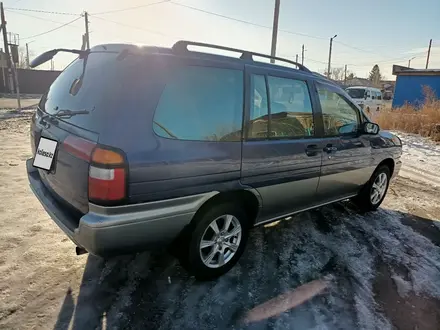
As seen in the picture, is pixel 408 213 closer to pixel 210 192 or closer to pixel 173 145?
pixel 210 192

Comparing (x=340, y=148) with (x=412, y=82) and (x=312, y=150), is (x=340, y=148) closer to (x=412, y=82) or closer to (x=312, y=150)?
(x=312, y=150)

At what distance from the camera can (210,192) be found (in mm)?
2420

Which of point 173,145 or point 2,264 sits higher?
point 173,145

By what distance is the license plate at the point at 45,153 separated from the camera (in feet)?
7.85

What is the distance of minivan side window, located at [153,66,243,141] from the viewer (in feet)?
7.13

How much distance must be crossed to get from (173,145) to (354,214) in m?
3.30

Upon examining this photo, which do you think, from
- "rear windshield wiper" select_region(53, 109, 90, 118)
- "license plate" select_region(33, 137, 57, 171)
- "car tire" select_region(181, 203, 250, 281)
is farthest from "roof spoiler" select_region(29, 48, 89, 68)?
"car tire" select_region(181, 203, 250, 281)

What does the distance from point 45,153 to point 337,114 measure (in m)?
3.04

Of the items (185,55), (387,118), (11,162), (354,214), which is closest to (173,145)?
(185,55)

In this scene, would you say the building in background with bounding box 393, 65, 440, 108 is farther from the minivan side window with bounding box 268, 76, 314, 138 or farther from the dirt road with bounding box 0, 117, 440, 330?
the minivan side window with bounding box 268, 76, 314, 138

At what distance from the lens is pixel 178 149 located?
218 centimetres

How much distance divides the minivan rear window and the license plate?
23 cm

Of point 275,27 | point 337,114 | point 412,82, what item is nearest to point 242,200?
point 337,114

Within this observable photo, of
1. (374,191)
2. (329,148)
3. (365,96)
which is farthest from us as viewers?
(365,96)
